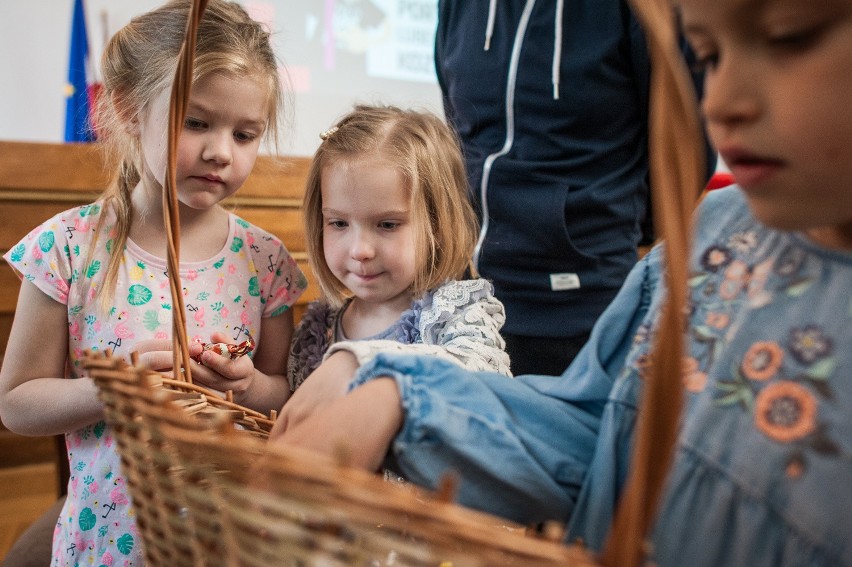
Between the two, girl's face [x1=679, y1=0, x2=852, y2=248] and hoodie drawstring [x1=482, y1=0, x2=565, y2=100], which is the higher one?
hoodie drawstring [x1=482, y1=0, x2=565, y2=100]

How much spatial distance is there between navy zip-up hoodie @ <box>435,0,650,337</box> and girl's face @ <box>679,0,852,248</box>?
2.46ft

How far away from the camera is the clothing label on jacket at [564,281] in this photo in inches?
47.3

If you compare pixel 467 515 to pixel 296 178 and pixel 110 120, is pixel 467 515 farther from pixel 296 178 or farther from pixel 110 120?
pixel 296 178

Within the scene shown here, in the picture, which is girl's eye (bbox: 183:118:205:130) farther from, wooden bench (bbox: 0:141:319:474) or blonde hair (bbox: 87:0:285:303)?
wooden bench (bbox: 0:141:319:474)

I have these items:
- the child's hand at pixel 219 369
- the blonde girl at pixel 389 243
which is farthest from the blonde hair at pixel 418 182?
the child's hand at pixel 219 369

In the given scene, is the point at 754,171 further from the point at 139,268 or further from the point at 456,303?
the point at 139,268

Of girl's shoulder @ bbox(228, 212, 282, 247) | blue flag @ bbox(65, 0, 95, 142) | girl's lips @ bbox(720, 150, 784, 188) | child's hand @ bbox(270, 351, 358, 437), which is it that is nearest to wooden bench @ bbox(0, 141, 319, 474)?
blue flag @ bbox(65, 0, 95, 142)

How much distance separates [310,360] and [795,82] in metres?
0.78

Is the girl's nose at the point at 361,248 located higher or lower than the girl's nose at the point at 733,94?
lower

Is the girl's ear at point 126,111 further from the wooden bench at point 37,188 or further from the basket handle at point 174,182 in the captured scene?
the wooden bench at point 37,188

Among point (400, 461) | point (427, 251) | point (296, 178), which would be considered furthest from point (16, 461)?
point (400, 461)

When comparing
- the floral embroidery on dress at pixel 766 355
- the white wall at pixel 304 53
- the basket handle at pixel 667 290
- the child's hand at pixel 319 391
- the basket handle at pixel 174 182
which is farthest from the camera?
the white wall at pixel 304 53

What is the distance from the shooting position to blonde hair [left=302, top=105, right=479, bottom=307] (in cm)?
106

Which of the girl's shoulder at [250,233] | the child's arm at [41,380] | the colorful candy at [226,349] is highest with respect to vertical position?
the girl's shoulder at [250,233]
